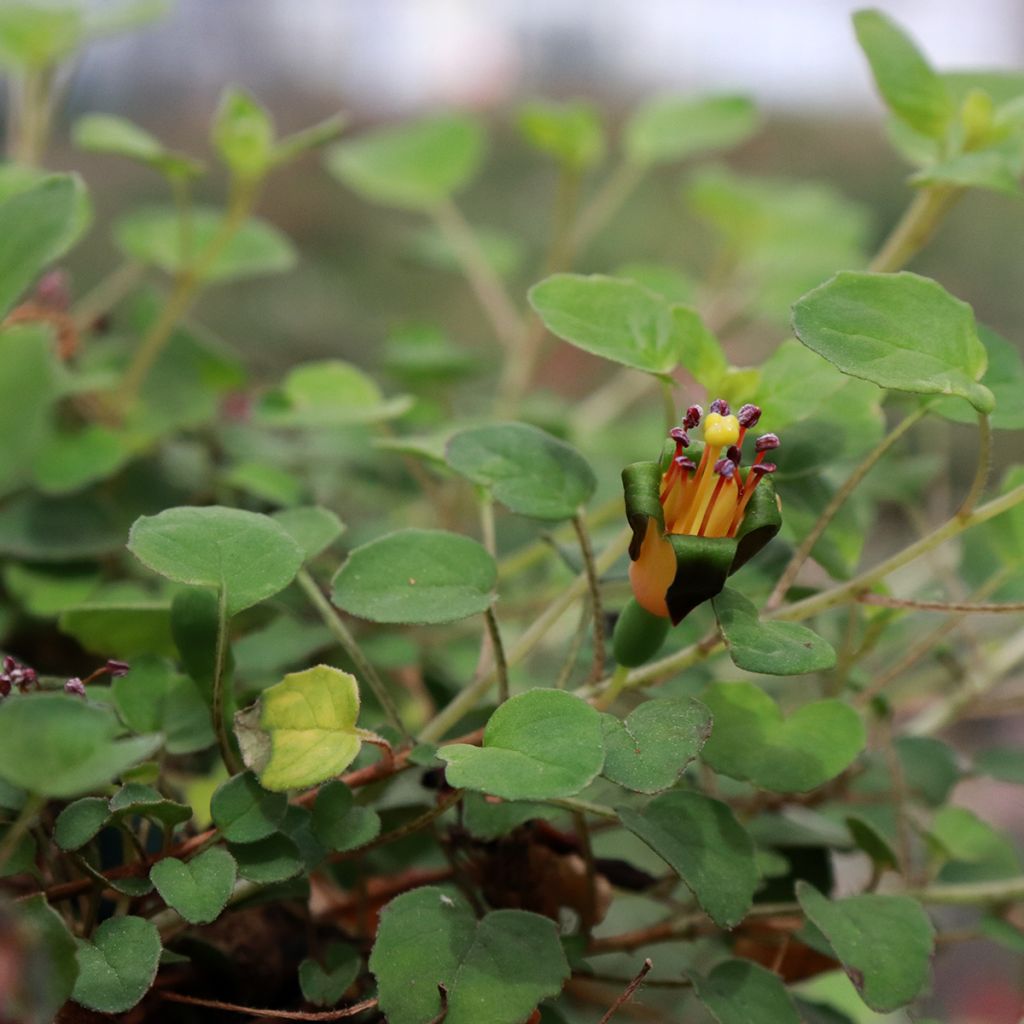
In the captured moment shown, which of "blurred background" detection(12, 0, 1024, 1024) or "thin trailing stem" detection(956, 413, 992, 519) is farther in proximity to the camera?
"blurred background" detection(12, 0, 1024, 1024)

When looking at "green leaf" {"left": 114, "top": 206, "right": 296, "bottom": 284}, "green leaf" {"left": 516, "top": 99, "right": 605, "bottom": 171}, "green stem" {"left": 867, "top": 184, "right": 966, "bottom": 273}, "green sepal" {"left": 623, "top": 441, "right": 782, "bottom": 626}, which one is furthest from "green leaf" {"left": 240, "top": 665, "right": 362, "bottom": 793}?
"green leaf" {"left": 516, "top": 99, "right": 605, "bottom": 171}

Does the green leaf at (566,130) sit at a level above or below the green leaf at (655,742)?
above

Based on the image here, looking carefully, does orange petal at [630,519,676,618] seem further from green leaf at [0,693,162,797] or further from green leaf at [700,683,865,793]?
green leaf at [0,693,162,797]

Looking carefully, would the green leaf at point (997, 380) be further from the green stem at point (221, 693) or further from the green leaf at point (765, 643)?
the green stem at point (221, 693)

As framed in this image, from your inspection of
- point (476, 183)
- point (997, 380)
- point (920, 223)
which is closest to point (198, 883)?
point (997, 380)

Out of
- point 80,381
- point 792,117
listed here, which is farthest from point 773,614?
point 792,117

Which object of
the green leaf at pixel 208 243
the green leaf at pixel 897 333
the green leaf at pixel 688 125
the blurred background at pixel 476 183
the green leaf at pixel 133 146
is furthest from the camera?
the blurred background at pixel 476 183

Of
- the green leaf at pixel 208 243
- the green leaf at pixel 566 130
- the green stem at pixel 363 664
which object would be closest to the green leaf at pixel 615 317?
the green stem at pixel 363 664
